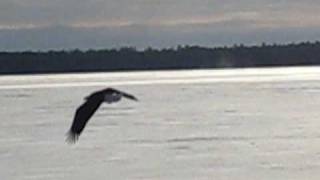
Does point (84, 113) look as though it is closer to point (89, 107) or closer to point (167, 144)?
point (89, 107)

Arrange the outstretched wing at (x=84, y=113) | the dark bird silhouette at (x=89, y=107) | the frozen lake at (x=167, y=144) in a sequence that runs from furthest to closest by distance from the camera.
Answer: the frozen lake at (x=167, y=144)
the outstretched wing at (x=84, y=113)
the dark bird silhouette at (x=89, y=107)

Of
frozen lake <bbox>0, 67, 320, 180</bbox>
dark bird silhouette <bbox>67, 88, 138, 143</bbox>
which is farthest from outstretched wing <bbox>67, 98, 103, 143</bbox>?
frozen lake <bbox>0, 67, 320, 180</bbox>

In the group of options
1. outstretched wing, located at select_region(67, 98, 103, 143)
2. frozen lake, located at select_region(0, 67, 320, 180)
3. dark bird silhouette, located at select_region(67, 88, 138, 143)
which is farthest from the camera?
frozen lake, located at select_region(0, 67, 320, 180)

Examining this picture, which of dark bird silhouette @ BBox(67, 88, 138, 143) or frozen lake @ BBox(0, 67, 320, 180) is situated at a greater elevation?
dark bird silhouette @ BBox(67, 88, 138, 143)

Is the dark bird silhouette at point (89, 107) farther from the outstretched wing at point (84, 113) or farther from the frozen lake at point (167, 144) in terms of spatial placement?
the frozen lake at point (167, 144)

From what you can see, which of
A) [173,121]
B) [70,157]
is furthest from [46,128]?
[70,157]

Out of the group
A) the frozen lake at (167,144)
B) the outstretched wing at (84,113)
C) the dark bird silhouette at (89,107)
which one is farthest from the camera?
the frozen lake at (167,144)

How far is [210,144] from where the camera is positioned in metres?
16.0

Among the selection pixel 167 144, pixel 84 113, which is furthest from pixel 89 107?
pixel 167 144

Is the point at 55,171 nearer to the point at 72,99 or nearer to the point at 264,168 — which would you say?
the point at 264,168

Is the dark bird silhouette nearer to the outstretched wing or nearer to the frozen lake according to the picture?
the outstretched wing

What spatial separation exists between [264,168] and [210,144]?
285 cm

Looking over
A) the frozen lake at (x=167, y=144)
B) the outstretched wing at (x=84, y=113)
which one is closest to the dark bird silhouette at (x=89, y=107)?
the outstretched wing at (x=84, y=113)

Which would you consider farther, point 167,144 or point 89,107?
point 167,144
